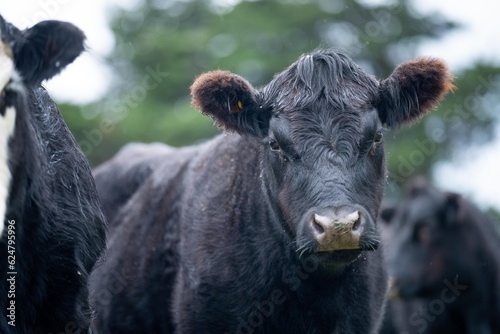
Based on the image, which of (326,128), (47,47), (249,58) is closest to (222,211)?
(326,128)

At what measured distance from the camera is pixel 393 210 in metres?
12.3

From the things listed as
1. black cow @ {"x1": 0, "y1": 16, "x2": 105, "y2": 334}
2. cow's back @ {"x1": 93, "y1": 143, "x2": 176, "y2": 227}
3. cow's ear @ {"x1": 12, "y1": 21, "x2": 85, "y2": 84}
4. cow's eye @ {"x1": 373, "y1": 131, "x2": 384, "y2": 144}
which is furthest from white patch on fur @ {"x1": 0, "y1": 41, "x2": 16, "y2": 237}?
cow's back @ {"x1": 93, "y1": 143, "x2": 176, "y2": 227}

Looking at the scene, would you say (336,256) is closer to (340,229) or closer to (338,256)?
(338,256)

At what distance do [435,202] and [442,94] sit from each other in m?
4.75

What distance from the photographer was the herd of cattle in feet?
16.7

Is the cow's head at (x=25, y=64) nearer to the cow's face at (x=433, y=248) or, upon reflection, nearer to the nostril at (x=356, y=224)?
the nostril at (x=356, y=224)

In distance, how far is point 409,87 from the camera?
20.5 ft

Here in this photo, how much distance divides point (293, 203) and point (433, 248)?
18.1ft

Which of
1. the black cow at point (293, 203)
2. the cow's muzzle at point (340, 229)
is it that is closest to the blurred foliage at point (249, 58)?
the black cow at point (293, 203)

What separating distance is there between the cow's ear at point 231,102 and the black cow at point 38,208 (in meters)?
1.05

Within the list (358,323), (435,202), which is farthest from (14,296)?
(435,202)

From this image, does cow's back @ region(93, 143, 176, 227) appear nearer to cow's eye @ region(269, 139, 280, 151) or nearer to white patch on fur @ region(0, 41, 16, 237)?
cow's eye @ region(269, 139, 280, 151)

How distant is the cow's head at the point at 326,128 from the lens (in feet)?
18.0

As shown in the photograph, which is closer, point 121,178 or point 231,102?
point 231,102
